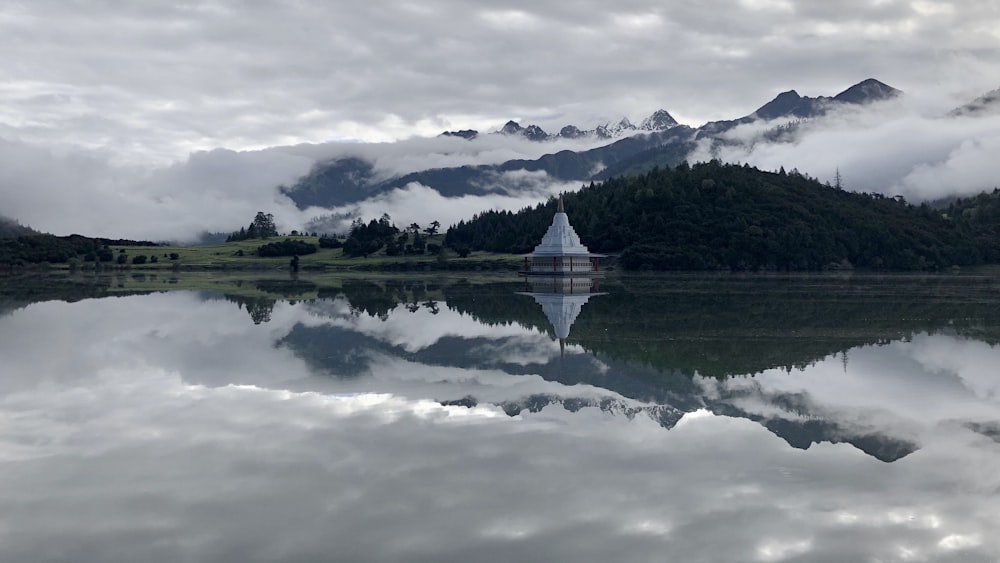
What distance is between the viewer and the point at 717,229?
123125 millimetres

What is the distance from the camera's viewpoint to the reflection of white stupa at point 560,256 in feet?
362

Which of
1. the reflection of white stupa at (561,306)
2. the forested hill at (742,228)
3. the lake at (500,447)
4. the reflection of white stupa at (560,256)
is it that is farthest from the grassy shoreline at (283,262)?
Answer: the lake at (500,447)

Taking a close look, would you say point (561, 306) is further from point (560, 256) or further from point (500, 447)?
point (560, 256)

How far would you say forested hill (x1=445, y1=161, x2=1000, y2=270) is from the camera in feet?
388

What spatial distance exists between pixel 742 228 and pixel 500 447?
112835 mm

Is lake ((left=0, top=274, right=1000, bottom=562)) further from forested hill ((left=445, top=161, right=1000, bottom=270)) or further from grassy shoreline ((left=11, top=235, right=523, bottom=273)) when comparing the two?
grassy shoreline ((left=11, top=235, right=523, bottom=273))

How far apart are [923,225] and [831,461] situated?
13465cm

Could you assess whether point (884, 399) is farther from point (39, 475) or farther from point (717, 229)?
point (717, 229)

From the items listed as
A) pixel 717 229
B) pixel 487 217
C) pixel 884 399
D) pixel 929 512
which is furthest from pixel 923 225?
pixel 929 512

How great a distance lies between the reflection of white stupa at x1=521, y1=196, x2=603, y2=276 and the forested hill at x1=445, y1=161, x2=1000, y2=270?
293 inches

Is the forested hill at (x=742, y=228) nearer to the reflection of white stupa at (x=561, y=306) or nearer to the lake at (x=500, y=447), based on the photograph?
the reflection of white stupa at (x=561, y=306)

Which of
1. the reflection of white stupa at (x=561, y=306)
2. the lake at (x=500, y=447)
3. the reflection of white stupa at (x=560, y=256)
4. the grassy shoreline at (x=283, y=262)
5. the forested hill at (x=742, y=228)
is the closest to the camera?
the lake at (x=500, y=447)

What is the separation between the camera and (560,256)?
111 meters

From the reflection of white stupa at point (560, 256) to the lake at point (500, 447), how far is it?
252 feet
